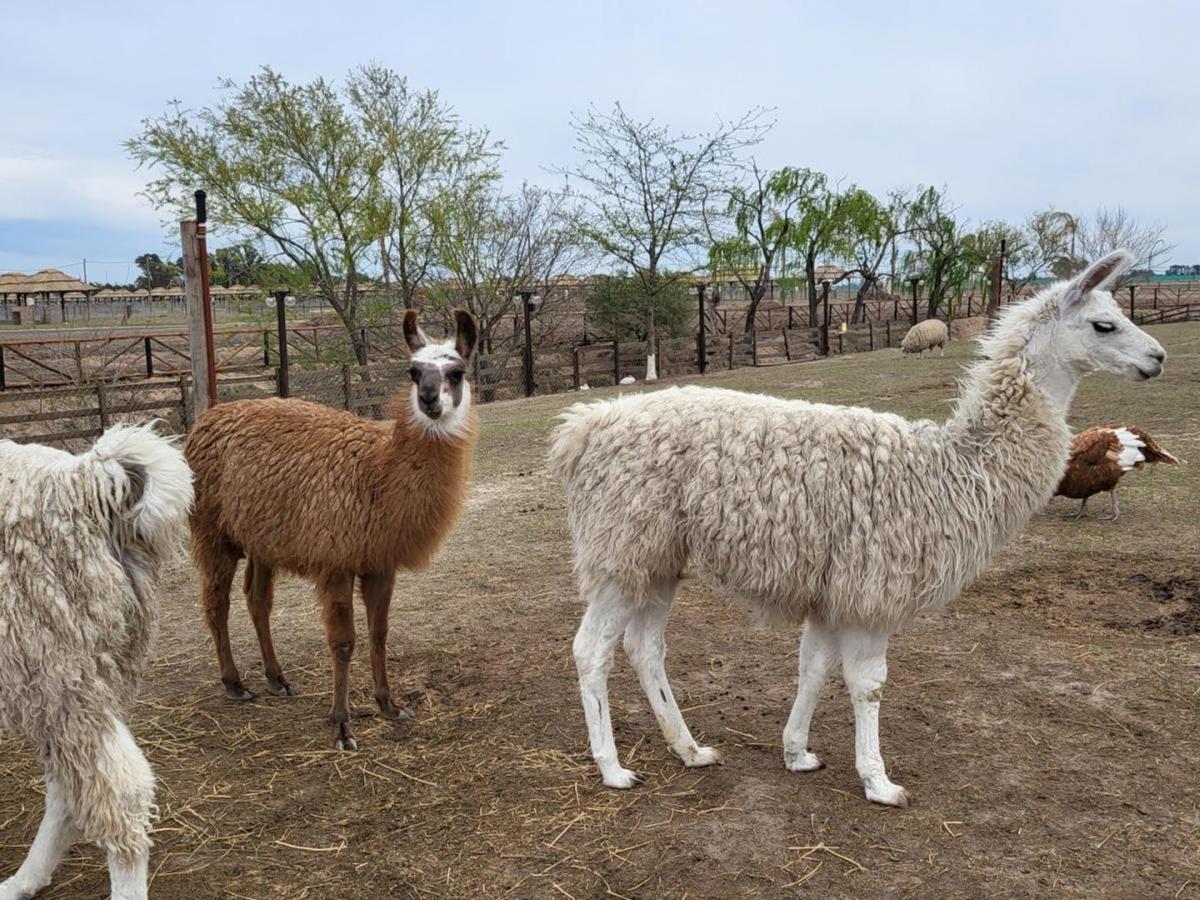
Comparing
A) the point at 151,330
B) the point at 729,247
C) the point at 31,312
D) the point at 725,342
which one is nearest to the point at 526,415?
the point at 725,342

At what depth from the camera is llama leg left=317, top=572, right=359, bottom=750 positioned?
4.32 meters

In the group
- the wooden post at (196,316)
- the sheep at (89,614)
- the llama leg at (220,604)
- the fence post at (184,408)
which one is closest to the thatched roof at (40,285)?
the fence post at (184,408)

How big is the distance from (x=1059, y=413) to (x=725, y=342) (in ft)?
78.0

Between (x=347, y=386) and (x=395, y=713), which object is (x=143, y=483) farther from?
(x=347, y=386)

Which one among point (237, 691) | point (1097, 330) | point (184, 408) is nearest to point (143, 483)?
point (237, 691)

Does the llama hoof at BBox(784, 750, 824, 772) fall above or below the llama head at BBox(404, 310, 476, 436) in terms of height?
below

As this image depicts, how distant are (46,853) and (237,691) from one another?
1.87 m

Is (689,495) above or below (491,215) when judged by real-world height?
below

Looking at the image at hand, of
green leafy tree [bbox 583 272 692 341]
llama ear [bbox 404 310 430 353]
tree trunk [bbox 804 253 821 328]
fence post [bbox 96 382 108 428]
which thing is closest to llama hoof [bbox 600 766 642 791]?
llama ear [bbox 404 310 430 353]

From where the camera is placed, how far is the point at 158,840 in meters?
3.52

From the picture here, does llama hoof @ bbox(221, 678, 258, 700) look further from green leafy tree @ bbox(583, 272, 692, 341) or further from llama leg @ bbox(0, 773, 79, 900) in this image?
green leafy tree @ bbox(583, 272, 692, 341)

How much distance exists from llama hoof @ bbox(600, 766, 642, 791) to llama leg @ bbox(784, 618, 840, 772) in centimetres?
66

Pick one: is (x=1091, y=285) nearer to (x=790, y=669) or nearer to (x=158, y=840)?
(x=790, y=669)

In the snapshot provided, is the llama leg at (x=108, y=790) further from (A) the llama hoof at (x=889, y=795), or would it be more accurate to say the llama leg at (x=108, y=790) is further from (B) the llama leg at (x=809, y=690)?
(A) the llama hoof at (x=889, y=795)
